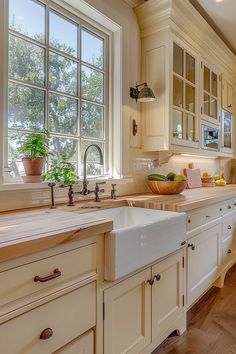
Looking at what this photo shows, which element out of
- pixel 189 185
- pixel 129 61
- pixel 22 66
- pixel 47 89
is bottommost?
pixel 189 185

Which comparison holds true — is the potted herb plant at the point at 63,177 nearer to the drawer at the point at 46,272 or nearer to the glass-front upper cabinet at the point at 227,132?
the drawer at the point at 46,272

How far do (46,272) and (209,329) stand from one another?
1363 millimetres

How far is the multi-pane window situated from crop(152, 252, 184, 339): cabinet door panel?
909mm

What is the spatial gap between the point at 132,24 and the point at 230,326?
244 centimetres

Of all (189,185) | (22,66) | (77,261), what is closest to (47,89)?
(22,66)

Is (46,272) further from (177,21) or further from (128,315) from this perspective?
(177,21)

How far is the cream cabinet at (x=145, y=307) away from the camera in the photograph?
1.10 metres

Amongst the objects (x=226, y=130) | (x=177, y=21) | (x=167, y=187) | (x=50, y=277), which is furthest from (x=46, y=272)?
(x=226, y=130)

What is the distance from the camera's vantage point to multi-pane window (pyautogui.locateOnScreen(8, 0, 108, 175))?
1.52 m

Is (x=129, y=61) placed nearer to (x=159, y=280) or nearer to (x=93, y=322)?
(x=159, y=280)

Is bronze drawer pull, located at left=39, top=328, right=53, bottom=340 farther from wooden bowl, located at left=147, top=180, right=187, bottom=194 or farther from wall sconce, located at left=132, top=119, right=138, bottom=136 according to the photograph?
wall sconce, located at left=132, top=119, right=138, bottom=136

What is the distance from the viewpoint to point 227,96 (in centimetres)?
321

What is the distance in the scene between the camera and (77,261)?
3.08 feet

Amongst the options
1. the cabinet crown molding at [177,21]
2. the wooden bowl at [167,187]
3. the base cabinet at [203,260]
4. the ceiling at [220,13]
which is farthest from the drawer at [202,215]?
the ceiling at [220,13]
